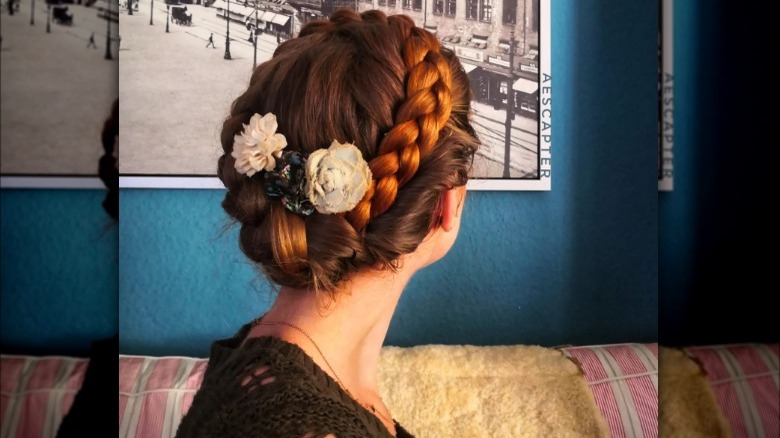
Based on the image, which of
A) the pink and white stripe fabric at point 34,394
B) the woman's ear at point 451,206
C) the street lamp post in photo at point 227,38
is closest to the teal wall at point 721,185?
the woman's ear at point 451,206

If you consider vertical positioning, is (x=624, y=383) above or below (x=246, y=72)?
below

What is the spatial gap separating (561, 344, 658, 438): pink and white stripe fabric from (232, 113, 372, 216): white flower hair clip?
41 cm

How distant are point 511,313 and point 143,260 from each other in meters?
0.50

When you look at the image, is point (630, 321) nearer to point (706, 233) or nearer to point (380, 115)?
point (706, 233)

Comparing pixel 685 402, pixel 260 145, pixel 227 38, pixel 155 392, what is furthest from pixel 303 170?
pixel 685 402

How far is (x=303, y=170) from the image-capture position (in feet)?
2.13

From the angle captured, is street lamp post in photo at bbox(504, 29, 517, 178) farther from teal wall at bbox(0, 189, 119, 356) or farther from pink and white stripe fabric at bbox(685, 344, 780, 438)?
teal wall at bbox(0, 189, 119, 356)

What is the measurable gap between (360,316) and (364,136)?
230 millimetres

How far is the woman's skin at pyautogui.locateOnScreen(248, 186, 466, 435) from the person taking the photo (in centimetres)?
73

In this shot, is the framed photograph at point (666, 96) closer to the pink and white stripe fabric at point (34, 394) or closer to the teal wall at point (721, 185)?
the teal wall at point (721, 185)

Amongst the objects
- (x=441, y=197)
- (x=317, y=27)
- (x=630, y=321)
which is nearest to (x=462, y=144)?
(x=441, y=197)

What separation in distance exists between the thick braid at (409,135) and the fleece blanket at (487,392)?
0.26 meters

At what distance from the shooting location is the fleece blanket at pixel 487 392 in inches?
32.4

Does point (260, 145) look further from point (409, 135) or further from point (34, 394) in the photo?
point (34, 394)
